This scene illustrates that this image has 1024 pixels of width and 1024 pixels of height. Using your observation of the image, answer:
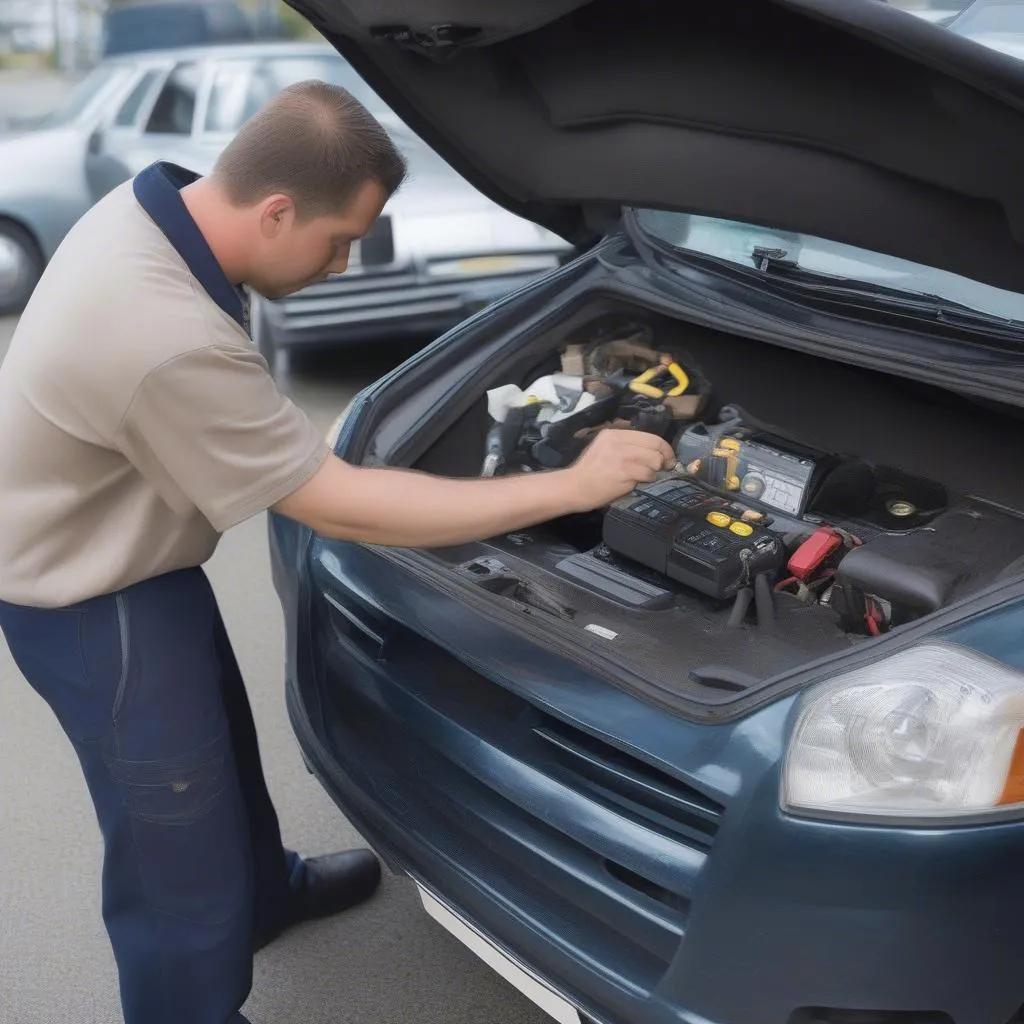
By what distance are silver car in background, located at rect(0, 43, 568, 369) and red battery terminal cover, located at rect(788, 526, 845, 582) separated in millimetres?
2630

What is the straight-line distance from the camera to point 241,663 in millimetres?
3488

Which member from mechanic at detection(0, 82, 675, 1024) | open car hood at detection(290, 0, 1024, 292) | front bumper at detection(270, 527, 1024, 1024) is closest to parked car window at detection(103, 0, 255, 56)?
open car hood at detection(290, 0, 1024, 292)

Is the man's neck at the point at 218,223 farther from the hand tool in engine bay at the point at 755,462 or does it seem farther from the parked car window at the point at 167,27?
the parked car window at the point at 167,27

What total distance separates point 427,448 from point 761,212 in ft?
2.66

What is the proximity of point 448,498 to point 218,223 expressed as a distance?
1.72 feet

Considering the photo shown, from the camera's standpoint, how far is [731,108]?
2.14m

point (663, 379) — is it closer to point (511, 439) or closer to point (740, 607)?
point (511, 439)

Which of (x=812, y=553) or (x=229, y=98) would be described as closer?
(x=812, y=553)

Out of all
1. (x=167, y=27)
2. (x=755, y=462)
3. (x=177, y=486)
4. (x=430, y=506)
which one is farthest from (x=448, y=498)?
(x=167, y=27)

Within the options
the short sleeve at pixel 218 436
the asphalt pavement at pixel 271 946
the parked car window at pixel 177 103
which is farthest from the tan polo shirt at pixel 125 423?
the parked car window at pixel 177 103

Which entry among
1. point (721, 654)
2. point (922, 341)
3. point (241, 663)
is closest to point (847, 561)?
point (721, 654)

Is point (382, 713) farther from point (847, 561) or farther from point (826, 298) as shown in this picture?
point (826, 298)

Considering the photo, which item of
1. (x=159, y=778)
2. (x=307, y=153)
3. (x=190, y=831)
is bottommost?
(x=190, y=831)

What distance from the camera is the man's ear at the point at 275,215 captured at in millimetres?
1742
